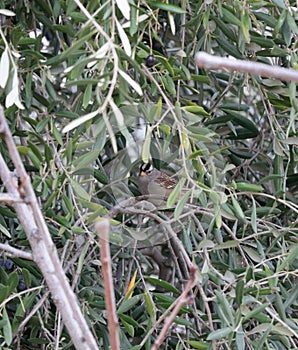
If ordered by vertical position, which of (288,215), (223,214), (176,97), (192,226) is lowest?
(288,215)

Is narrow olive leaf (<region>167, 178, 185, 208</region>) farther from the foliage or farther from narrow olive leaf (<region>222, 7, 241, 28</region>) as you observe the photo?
narrow olive leaf (<region>222, 7, 241, 28</region>)

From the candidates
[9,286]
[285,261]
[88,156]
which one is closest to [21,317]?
[9,286]

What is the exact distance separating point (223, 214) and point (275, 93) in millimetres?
317

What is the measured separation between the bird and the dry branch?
0.57 meters

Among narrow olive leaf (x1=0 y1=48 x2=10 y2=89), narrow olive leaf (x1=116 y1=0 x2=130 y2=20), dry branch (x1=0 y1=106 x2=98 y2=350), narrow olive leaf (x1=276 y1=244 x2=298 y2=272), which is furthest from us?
narrow olive leaf (x1=276 y1=244 x2=298 y2=272)

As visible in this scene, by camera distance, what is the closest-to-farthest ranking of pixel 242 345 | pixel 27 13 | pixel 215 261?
pixel 242 345
pixel 215 261
pixel 27 13

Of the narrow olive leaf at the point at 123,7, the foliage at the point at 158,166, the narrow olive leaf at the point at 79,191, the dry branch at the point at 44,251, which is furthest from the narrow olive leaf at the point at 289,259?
→ the dry branch at the point at 44,251

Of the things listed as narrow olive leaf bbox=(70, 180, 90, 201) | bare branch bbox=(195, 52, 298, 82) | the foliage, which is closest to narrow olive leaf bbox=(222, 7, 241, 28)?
the foliage

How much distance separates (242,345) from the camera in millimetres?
1122

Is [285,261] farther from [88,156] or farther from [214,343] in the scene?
[88,156]

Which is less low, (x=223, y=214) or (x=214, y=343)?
(x=223, y=214)

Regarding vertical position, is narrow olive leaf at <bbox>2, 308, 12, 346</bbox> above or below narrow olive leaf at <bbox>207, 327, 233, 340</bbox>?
above

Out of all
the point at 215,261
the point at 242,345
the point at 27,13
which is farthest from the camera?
the point at 27,13

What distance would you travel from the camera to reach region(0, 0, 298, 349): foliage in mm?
1124
